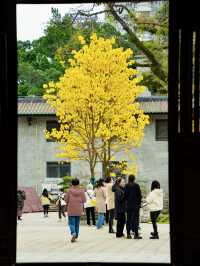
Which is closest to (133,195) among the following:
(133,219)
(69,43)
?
(133,219)

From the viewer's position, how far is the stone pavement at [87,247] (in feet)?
34.0

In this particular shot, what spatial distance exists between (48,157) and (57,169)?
70cm

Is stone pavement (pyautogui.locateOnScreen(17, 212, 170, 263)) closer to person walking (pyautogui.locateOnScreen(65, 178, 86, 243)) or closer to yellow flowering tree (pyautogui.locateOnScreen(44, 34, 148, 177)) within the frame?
person walking (pyautogui.locateOnScreen(65, 178, 86, 243))

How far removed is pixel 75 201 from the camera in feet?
40.8

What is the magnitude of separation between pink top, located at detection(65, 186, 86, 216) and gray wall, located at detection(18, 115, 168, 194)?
16.9 meters

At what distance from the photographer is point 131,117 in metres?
22.7

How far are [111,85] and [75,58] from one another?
152cm

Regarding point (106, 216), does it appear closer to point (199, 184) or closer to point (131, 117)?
Answer: point (131, 117)

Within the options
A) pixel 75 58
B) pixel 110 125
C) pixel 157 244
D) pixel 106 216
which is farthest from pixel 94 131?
pixel 157 244

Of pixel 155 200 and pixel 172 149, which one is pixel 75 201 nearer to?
pixel 155 200

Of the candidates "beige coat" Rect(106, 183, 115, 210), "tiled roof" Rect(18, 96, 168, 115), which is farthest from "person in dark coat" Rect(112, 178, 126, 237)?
"tiled roof" Rect(18, 96, 168, 115)

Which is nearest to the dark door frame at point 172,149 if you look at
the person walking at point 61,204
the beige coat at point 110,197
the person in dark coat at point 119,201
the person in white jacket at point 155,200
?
the person in white jacket at point 155,200

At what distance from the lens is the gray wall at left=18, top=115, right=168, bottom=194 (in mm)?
30156

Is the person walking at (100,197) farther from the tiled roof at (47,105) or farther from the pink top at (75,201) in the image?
the tiled roof at (47,105)
